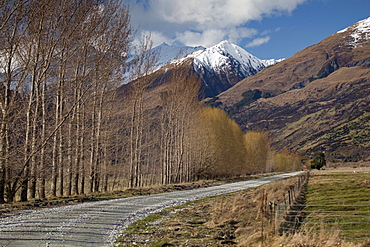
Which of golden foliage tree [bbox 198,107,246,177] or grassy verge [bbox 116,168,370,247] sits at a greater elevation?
golden foliage tree [bbox 198,107,246,177]

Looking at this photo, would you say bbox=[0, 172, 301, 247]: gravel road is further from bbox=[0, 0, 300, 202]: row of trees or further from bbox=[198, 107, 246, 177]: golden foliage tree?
bbox=[198, 107, 246, 177]: golden foliage tree

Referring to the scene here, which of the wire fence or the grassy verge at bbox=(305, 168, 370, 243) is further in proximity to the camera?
the grassy verge at bbox=(305, 168, 370, 243)

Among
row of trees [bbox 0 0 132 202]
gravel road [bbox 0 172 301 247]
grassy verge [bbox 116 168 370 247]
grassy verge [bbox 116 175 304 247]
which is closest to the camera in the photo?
gravel road [bbox 0 172 301 247]

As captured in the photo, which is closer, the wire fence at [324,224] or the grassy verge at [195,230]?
the grassy verge at [195,230]

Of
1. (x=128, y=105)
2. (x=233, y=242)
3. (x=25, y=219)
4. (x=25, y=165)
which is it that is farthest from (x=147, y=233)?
(x=128, y=105)

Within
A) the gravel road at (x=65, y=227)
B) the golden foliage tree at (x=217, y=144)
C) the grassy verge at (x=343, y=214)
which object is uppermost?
the golden foliage tree at (x=217, y=144)

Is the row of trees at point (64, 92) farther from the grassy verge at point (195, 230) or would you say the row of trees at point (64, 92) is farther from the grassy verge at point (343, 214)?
the grassy verge at point (343, 214)

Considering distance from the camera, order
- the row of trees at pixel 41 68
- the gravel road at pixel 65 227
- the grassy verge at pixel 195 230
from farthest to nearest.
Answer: the row of trees at pixel 41 68, the grassy verge at pixel 195 230, the gravel road at pixel 65 227

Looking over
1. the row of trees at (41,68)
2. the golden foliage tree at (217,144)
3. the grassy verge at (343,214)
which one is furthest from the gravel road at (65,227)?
the golden foliage tree at (217,144)

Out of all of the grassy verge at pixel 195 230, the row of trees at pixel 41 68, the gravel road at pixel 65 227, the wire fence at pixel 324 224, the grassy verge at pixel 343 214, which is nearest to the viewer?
the gravel road at pixel 65 227

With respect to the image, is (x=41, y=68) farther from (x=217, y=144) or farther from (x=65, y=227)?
(x=217, y=144)

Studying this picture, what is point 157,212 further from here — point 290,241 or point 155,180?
point 155,180

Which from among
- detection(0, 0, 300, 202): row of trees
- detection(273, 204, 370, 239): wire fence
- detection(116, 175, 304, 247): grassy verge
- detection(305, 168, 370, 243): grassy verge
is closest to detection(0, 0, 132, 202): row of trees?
detection(0, 0, 300, 202): row of trees

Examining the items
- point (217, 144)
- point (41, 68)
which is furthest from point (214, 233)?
point (217, 144)
